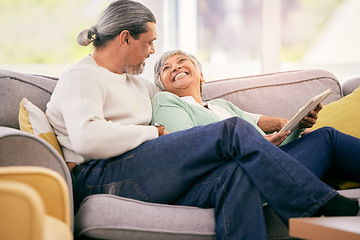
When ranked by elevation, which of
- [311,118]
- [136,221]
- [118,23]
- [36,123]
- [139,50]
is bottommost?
[136,221]

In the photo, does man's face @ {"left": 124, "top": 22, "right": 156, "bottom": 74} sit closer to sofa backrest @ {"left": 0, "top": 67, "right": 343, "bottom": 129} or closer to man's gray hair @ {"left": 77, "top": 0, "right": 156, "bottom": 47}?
man's gray hair @ {"left": 77, "top": 0, "right": 156, "bottom": 47}

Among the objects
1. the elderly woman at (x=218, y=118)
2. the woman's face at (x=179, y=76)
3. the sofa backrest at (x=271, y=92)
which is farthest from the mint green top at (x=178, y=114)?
the sofa backrest at (x=271, y=92)

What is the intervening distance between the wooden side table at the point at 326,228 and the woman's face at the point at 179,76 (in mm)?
1203

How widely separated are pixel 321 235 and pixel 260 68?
2654 mm

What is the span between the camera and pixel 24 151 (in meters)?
1.26

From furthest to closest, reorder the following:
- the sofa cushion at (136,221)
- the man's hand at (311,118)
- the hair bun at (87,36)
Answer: the man's hand at (311,118) → the hair bun at (87,36) → the sofa cushion at (136,221)

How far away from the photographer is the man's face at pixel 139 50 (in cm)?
189

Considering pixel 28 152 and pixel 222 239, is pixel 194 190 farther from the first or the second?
pixel 28 152

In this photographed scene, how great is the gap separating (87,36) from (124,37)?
0.16 metres

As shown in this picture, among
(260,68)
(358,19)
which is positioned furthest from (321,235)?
(358,19)

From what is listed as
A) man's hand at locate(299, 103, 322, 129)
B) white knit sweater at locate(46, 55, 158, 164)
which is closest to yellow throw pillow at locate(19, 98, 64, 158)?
white knit sweater at locate(46, 55, 158, 164)

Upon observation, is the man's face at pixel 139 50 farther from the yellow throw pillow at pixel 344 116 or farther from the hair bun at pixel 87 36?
the yellow throw pillow at pixel 344 116

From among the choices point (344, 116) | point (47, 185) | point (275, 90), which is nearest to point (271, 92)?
point (275, 90)

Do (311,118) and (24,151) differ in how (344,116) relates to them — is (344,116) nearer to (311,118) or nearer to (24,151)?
(311,118)
